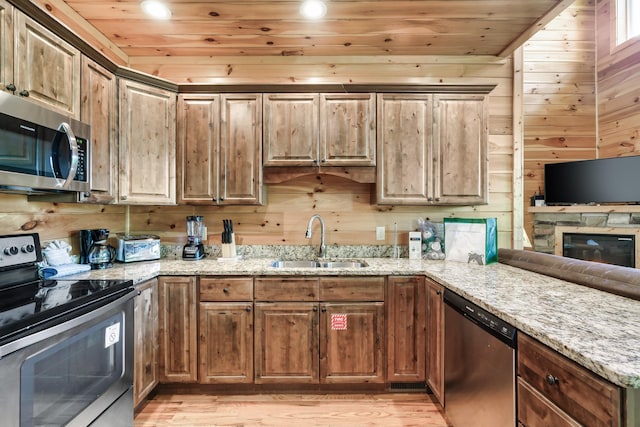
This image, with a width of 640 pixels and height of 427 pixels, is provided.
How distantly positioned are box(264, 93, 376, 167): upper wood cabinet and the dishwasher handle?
1.30 meters

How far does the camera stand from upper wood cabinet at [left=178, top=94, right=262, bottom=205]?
258 centimetres

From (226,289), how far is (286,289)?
0.43 m

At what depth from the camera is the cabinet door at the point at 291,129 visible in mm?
2570

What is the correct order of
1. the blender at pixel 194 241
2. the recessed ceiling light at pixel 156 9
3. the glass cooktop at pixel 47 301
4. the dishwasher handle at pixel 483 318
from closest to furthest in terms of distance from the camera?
the glass cooktop at pixel 47 301, the dishwasher handle at pixel 483 318, the recessed ceiling light at pixel 156 9, the blender at pixel 194 241

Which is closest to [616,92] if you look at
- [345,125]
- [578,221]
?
[578,221]

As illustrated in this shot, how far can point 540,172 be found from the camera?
4344 millimetres

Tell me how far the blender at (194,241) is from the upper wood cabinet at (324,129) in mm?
836

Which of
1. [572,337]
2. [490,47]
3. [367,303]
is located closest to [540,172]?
[490,47]

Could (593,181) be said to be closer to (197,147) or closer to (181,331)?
(197,147)

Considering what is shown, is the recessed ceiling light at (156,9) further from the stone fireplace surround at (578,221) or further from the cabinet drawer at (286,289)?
the stone fireplace surround at (578,221)

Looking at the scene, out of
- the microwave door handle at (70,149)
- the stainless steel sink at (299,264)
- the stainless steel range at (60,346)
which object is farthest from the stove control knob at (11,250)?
the stainless steel sink at (299,264)

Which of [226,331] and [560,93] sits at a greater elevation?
[560,93]

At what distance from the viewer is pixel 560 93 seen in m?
4.21

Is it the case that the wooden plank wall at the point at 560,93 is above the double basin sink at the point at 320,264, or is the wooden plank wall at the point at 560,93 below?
above
